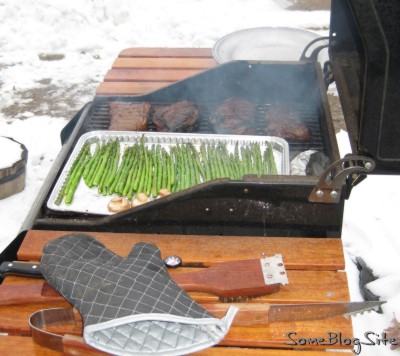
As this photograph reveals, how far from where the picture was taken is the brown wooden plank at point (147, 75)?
5.83 metres

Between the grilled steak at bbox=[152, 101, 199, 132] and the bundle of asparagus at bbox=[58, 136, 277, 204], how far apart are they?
0.25 metres

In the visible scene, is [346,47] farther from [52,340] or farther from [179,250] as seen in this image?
[52,340]

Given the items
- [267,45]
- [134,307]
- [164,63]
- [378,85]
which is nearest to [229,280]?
[134,307]

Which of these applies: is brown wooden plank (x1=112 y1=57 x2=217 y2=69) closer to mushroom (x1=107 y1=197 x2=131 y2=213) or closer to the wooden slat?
mushroom (x1=107 y1=197 x2=131 y2=213)

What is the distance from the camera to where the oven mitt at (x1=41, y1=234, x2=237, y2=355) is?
240 centimetres

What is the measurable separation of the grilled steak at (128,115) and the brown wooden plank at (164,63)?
1.25 meters

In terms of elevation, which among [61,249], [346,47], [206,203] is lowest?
[61,249]

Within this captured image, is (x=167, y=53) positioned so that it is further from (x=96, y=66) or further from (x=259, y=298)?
(x=259, y=298)

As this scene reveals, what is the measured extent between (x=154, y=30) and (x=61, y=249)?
7857 mm

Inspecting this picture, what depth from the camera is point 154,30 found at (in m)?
10.1

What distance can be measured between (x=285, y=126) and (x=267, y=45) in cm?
178

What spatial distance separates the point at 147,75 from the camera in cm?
595

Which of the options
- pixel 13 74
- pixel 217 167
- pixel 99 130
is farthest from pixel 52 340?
pixel 13 74

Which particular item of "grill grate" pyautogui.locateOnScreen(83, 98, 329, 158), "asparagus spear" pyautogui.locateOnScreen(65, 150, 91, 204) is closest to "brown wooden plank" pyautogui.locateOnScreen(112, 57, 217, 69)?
"grill grate" pyautogui.locateOnScreen(83, 98, 329, 158)
